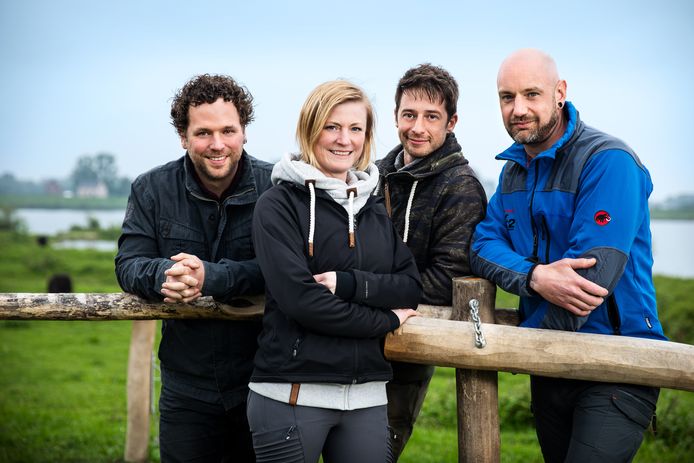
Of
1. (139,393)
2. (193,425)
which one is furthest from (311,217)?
(139,393)

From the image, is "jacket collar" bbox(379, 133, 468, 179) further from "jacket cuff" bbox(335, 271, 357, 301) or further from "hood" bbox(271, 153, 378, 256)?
"jacket cuff" bbox(335, 271, 357, 301)

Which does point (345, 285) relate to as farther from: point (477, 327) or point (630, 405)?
point (630, 405)

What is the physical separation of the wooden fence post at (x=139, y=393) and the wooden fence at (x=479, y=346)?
3422mm

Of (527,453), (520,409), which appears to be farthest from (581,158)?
(520,409)

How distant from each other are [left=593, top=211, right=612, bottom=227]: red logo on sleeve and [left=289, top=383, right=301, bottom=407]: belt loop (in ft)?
5.12

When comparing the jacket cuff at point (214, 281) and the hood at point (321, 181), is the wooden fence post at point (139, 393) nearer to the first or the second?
the jacket cuff at point (214, 281)

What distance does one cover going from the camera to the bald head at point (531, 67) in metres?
3.63

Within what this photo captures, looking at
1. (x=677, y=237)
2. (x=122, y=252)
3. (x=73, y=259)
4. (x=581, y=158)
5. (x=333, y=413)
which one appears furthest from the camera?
(x=677, y=237)

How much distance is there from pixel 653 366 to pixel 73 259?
1274 inches

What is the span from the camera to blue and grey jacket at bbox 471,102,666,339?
327 centimetres

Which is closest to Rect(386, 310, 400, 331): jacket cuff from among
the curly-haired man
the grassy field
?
the curly-haired man

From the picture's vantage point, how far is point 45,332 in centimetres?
1948

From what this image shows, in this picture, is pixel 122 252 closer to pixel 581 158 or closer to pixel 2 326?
pixel 581 158

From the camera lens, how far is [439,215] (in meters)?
3.90
